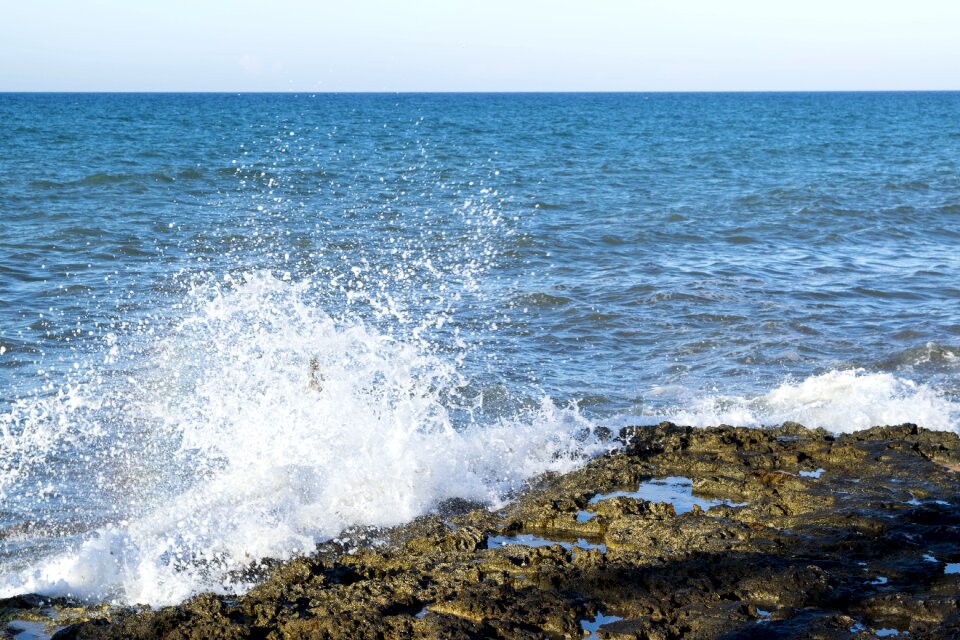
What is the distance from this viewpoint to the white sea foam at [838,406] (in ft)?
26.5

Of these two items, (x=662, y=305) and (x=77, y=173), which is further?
(x=77, y=173)

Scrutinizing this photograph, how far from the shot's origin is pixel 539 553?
17.6 ft

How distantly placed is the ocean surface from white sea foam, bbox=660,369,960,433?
35 millimetres

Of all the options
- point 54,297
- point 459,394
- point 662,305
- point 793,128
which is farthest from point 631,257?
point 793,128

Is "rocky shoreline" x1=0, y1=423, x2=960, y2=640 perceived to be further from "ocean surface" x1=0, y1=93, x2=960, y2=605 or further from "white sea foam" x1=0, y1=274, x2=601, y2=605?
"ocean surface" x1=0, y1=93, x2=960, y2=605

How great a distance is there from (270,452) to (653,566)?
3134 millimetres

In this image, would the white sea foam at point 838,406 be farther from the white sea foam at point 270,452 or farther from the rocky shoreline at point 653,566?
the white sea foam at point 270,452

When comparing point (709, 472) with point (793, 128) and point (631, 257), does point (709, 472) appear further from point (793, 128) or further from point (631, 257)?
point (793, 128)

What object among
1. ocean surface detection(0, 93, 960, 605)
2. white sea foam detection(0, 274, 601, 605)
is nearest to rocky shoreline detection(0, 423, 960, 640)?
white sea foam detection(0, 274, 601, 605)

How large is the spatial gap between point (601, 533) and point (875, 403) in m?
3.53

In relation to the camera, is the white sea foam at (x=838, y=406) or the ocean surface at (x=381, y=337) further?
the white sea foam at (x=838, y=406)

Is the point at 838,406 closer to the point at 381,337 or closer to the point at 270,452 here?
the point at 381,337

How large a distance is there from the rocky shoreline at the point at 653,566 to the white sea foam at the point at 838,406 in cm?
109

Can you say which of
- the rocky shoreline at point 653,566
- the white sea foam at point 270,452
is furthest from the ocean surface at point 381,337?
the rocky shoreline at point 653,566
